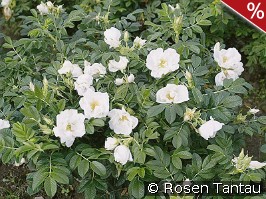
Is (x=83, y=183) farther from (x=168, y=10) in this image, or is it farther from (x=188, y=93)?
(x=168, y=10)

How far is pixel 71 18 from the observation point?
2746 millimetres

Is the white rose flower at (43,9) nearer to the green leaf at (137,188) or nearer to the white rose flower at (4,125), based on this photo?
the white rose flower at (4,125)

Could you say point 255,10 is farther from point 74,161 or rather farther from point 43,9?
point 74,161

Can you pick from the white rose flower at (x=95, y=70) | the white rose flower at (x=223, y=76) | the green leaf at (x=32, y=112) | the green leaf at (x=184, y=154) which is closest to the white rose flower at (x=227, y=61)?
the white rose flower at (x=223, y=76)

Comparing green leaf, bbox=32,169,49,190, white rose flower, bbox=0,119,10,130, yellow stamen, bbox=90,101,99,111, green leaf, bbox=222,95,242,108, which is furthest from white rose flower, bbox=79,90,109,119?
green leaf, bbox=222,95,242,108

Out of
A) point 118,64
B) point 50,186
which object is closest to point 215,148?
point 118,64

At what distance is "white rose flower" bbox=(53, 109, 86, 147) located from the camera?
6.62ft

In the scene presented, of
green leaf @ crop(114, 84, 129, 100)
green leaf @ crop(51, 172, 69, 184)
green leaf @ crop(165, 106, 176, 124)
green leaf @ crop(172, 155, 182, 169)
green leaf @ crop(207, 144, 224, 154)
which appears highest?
green leaf @ crop(165, 106, 176, 124)

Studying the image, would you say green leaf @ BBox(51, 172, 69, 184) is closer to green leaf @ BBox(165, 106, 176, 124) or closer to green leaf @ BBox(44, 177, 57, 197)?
green leaf @ BBox(44, 177, 57, 197)

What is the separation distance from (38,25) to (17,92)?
17.7 inches

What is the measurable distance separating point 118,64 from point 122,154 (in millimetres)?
523

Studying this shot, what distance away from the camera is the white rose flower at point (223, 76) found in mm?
2340

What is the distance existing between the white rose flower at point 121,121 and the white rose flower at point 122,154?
0.10 meters

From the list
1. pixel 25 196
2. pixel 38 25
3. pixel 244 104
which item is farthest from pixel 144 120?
pixel 244 104
